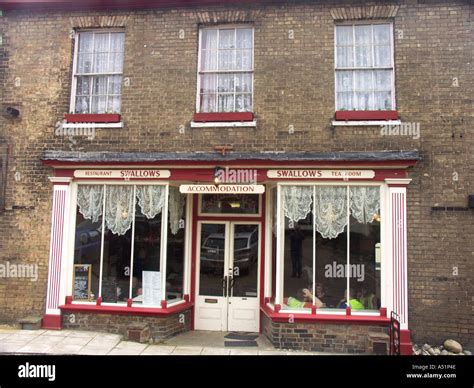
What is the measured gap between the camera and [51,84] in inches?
369

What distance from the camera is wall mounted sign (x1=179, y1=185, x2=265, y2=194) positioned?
8.38 metres

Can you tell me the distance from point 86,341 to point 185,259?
8.34 ft

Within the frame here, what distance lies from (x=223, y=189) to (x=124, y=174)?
6.98 ft

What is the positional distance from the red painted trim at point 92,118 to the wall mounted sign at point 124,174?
1.11 meters

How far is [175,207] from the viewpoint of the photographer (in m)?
9.23

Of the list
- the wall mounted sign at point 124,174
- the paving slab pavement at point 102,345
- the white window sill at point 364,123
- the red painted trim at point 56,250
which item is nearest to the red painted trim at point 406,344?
the paving slab pavement at point 102,345

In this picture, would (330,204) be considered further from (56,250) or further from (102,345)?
(56,250)

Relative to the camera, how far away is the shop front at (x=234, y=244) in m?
8.23

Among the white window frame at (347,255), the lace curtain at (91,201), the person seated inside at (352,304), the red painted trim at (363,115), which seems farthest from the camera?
the lace curtain at (91,201)

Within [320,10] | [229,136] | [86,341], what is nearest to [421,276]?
[229,136]

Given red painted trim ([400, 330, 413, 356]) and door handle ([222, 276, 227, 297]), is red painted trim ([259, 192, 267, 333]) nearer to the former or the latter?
door handle ([222, 276, 227, 297])

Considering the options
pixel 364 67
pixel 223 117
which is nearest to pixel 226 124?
pixel 223 117

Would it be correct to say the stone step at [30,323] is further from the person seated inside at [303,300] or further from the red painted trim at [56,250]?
the person seated inside at [303,300]

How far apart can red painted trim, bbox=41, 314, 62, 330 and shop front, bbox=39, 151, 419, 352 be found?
0.02 m
